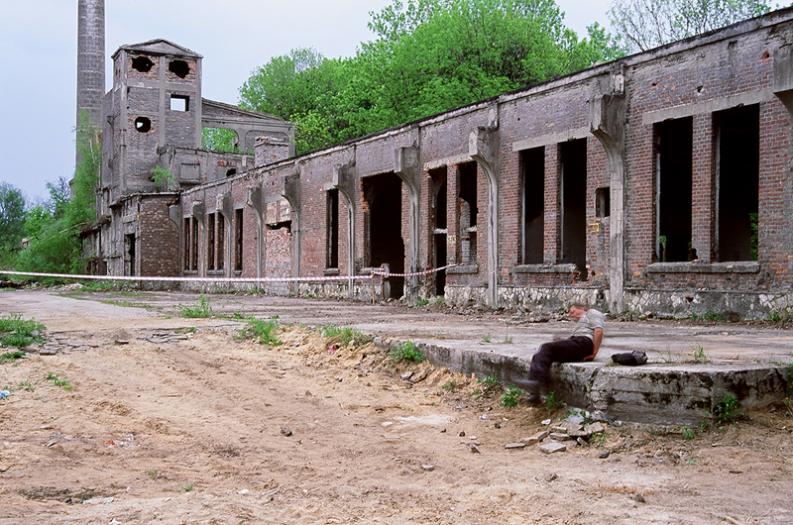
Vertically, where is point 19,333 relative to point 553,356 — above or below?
below

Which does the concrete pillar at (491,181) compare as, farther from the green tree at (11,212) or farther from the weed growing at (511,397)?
the green tree at (11,212)

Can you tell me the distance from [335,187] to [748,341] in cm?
1719

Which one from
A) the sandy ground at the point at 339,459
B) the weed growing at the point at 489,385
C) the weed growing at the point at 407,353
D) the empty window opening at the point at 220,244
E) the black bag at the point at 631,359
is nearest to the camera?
the sandy ground at the point at 339,459

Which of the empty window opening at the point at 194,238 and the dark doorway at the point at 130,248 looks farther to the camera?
the dark doorway at the point at 130,248

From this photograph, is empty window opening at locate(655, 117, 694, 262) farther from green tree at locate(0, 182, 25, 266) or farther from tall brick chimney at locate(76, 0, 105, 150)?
green tree at locate(0, 182, 25, 266)

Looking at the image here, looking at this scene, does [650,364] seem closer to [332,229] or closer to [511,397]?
[511,397]

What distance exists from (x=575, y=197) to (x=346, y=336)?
11782 millimetres

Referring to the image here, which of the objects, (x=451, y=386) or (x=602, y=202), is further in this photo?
(x=602, y=202)

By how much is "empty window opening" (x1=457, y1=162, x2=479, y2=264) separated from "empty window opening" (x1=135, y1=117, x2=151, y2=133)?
1123 inches

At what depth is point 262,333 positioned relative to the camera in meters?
12.2

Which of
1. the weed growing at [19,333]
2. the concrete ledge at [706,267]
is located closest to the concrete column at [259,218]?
the weed growing at [19,333]

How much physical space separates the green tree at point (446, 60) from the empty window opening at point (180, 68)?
8.95m

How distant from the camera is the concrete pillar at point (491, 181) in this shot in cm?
1841

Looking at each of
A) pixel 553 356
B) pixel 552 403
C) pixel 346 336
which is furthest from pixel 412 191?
pixel 552 403
